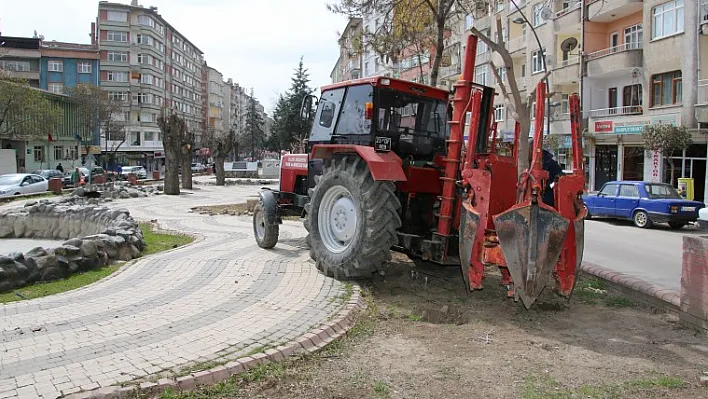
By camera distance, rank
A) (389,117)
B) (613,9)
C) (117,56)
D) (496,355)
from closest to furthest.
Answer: (496,355)
(389,117)
(613,9)
(117,56)

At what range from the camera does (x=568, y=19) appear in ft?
106

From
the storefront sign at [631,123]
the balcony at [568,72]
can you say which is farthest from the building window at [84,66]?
the storefront sign at [631,123]

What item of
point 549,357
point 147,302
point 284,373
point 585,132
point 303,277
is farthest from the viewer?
point 585,132

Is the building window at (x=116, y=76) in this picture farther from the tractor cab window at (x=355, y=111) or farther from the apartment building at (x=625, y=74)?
the tractor cab window at (x=355, y=111)

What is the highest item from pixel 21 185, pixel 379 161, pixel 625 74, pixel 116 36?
pixel 116 36

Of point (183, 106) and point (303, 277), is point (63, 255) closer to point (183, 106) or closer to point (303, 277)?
point (303, 277)

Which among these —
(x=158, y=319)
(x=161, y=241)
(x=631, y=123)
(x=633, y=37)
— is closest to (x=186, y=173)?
(x=161, y=241)

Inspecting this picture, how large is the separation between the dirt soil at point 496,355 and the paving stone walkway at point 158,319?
2.07 ft

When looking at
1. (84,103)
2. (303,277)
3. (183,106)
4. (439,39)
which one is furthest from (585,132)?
(183,106)

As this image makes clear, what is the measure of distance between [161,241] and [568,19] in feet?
94.9

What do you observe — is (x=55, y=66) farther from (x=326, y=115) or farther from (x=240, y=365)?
(x=240, y=365)

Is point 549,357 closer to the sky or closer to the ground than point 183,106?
closer to the ground

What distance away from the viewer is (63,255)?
26.6 ft

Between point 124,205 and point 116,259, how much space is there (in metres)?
13.8
